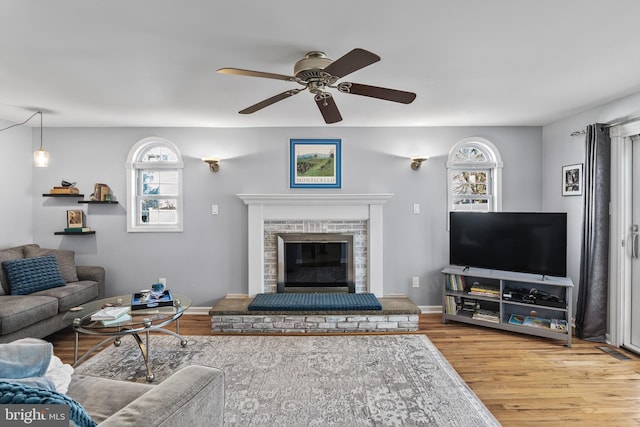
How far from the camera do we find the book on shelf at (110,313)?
8.28 feet

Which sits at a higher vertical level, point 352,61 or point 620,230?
point 352,61

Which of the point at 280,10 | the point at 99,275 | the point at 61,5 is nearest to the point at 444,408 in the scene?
the point at 280,10

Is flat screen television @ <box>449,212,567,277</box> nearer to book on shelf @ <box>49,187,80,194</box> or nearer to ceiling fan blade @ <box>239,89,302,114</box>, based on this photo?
ceiling fan blade @ <box>239,89,302,114</box>

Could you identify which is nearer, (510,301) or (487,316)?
(510,301)

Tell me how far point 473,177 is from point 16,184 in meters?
5.62

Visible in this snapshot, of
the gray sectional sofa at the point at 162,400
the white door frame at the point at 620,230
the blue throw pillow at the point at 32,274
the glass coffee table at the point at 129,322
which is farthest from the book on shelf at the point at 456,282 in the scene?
the blue throw pillow at the point at 32,274

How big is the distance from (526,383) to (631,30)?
2.43 m

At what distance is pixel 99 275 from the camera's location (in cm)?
400

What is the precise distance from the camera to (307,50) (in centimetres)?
216

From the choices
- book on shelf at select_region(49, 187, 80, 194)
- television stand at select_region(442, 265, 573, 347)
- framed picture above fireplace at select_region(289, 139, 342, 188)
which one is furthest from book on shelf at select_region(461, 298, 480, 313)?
book on shelf at select_region(49, 187, 80, 194)

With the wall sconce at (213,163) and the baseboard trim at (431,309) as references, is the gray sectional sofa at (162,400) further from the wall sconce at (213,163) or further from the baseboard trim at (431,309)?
the baseboard trim at (431,309)

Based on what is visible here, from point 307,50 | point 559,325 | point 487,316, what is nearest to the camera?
point 307,50

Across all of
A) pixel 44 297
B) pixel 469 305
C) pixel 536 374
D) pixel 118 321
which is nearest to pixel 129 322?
pixel 118 321

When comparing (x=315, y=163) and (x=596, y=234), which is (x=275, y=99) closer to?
(x=315, y=163)
